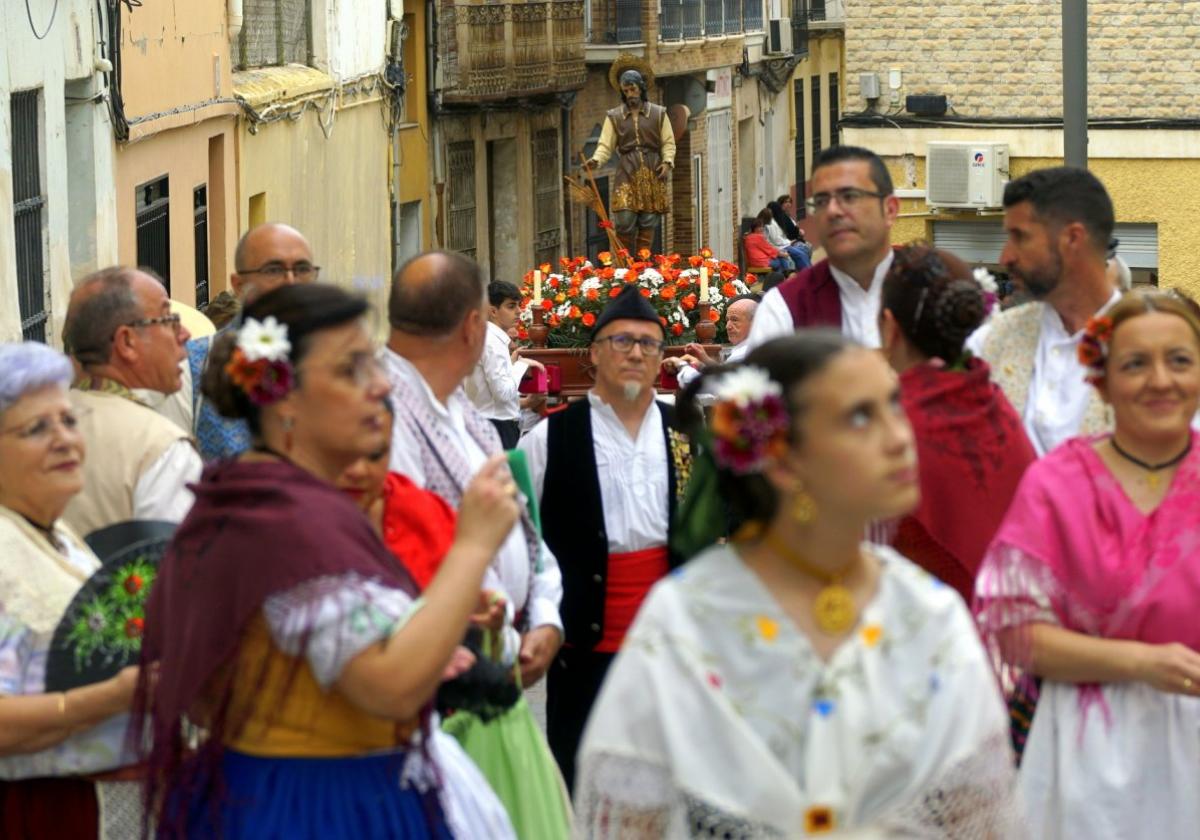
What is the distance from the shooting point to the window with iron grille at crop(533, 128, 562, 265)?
34156mm

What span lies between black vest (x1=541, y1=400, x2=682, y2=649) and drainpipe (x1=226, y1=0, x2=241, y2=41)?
1370 cm

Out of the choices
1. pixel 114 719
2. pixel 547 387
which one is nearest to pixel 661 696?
pixel 114 719

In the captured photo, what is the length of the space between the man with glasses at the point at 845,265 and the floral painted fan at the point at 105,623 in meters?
2.17

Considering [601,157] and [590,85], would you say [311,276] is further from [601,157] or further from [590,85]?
[590,85]

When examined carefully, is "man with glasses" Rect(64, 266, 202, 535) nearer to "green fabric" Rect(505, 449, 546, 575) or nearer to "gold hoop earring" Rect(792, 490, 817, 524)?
"green fabric" Rect(505, 449, 546, 575)

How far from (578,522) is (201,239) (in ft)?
42.7

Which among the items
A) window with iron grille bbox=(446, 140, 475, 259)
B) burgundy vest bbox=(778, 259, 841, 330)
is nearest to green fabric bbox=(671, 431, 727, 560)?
burgundy vest bbox=(778, 259, 841, 330)

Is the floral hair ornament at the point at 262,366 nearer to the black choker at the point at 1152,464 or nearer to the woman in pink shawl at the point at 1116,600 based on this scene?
the woman in pink shawl at the point at 1116,600

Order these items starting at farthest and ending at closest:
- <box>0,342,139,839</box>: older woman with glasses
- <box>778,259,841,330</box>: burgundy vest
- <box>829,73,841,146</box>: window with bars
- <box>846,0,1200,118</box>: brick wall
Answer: <box>829,73,841,146</box>: window with bars
<box>846,0,1200,118</box>: brick wall
<box>778,259,841,330</box>: burgundy vest
<box>0,342,139,839</box>: older woman with glasses

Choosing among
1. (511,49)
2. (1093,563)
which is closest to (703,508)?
(1093,563)

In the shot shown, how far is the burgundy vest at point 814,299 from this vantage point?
651 cm

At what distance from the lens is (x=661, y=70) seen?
37562mm

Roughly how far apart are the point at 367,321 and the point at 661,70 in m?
33.6

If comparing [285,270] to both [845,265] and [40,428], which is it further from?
[40,428]
